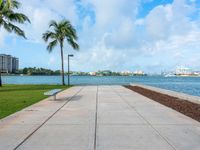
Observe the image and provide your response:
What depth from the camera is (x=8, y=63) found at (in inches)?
5074

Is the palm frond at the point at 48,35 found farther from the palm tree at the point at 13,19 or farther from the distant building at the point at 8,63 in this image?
the distant building at the point at 8,63

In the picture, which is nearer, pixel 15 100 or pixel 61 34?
pixel 15 100

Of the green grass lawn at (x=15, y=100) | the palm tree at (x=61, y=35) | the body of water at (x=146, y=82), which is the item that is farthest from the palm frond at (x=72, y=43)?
the green grass lawn at (x=15, y=100)

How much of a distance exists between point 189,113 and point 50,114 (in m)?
5.26

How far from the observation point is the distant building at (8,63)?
120387 mm

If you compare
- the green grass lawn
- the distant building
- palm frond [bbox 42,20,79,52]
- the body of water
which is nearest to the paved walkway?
the green grass lawn

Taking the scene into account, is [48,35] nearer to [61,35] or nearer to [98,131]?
[61,35]

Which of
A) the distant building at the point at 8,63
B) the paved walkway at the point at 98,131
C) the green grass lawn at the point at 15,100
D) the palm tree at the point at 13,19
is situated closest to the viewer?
the paved walkway at the point at 98,131

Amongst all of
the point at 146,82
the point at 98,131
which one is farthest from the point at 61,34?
the point at 146,82

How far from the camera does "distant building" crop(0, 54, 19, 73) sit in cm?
12039

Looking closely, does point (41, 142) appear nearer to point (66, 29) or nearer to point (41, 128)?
point (41, 128)

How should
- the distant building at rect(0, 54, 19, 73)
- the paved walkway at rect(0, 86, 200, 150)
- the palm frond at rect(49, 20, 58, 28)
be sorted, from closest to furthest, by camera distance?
1. the paved walkway at rect(0, 86, 200, 150)
2. the palm frond at rect(49, 20, 58, 28)
3. the distant building at rect(0, 54, 19, 73)

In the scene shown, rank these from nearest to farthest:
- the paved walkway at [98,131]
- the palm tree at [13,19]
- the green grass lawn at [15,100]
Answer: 1. the paved walkway at [98,131]
2. the green grass lawn at [15,100]
3. the palm tree at [13,19]

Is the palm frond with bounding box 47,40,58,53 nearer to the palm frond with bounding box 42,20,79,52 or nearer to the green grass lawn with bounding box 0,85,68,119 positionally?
the palm frond with bounding box 42,20,79,52
